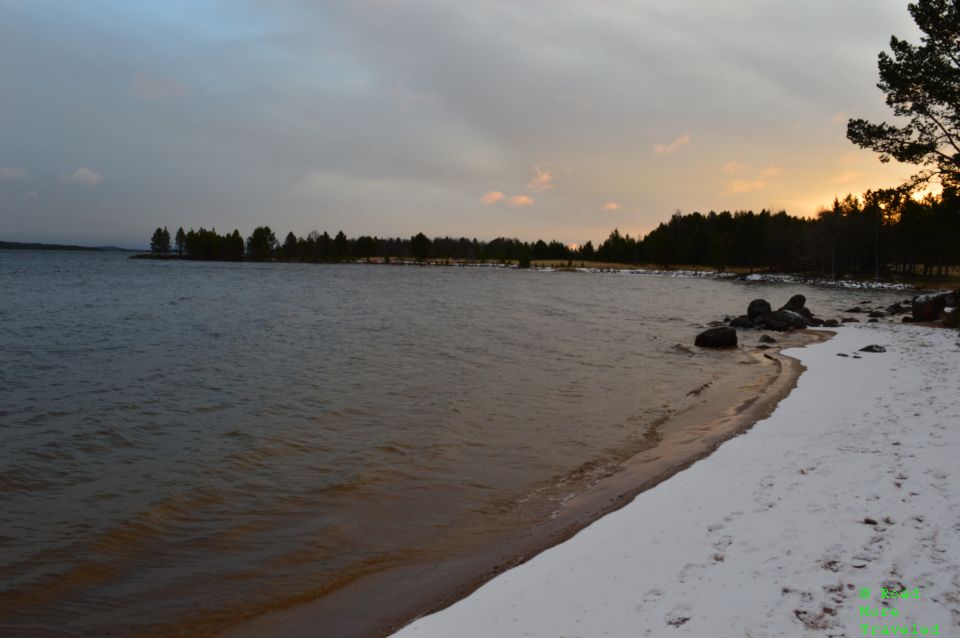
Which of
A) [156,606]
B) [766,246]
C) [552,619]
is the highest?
[766,246]

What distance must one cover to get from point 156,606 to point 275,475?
13.6ft

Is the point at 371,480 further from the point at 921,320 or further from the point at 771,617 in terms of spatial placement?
the point at 921,320

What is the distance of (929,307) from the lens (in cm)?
3372

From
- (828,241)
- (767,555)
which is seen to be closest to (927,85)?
(767,555)

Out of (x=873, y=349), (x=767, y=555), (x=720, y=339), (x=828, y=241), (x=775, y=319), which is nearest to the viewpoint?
(x=767, y=555)

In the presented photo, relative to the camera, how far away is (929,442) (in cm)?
959

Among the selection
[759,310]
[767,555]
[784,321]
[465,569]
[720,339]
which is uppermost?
[759,310]

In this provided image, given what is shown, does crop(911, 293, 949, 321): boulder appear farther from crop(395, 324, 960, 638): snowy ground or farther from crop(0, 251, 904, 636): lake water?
crop(395, 324, 960, 638): snowy ground

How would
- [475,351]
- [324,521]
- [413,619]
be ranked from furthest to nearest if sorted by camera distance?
[475,351]
[324,521]
[413,619]

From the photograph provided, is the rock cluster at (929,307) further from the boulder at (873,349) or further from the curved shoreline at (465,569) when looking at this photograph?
the curved shoreline at (465,569)

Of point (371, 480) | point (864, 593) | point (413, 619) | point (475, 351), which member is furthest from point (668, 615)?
point (475, 351)

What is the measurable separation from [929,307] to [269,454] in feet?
123

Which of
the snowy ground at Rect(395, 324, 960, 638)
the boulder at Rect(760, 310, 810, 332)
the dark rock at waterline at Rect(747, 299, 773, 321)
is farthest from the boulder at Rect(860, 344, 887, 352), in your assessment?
the dark rock at waterline at Rect(747, 299, 773, 321)

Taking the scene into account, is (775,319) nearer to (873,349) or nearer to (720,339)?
(720,339)
